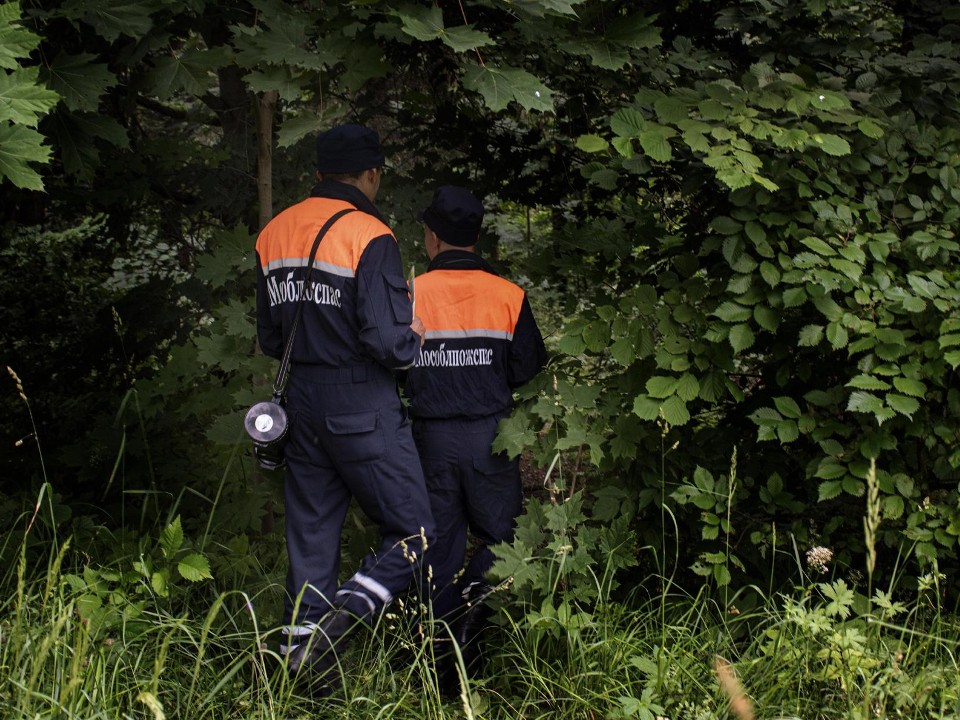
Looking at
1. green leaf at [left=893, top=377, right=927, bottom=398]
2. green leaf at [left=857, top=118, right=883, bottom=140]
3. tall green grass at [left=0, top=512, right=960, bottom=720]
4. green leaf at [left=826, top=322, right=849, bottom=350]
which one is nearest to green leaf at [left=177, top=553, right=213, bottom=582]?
tall green grass at [left=0, top=512, right=960, bottom=720]

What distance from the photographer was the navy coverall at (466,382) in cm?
371

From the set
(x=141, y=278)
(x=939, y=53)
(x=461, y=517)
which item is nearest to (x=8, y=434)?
(x=141, y=278)

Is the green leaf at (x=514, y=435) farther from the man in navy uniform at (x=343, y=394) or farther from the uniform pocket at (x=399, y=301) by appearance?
the uniform pocket at (x=399, y=301)

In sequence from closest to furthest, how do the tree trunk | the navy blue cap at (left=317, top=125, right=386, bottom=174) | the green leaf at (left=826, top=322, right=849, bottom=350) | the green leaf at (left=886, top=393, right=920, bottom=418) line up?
the green leaf at (left=886, top=393, right=920, bottom=418) < the green leaf at (left=826, top=322, right=849, bottom=350) < the navy blue cap at (left=317, top=125, right=386, bottom=174) < the tree trunk

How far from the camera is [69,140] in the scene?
12.0ft

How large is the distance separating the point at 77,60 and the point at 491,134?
6.84 feet

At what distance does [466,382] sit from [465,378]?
0.05 ft

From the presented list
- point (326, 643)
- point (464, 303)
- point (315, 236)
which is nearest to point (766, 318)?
point (464, 303)

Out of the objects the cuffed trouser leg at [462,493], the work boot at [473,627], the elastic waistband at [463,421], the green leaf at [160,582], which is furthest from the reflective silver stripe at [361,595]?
the elastic waistband at [463,421]

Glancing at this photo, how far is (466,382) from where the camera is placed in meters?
3.71

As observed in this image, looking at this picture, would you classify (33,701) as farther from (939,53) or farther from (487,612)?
(939,53)

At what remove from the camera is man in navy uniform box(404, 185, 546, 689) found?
371cm

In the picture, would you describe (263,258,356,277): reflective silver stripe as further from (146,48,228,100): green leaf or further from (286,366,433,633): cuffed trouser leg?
(146,48,228,100): green leaf

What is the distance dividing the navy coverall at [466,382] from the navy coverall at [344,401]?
280 mm
